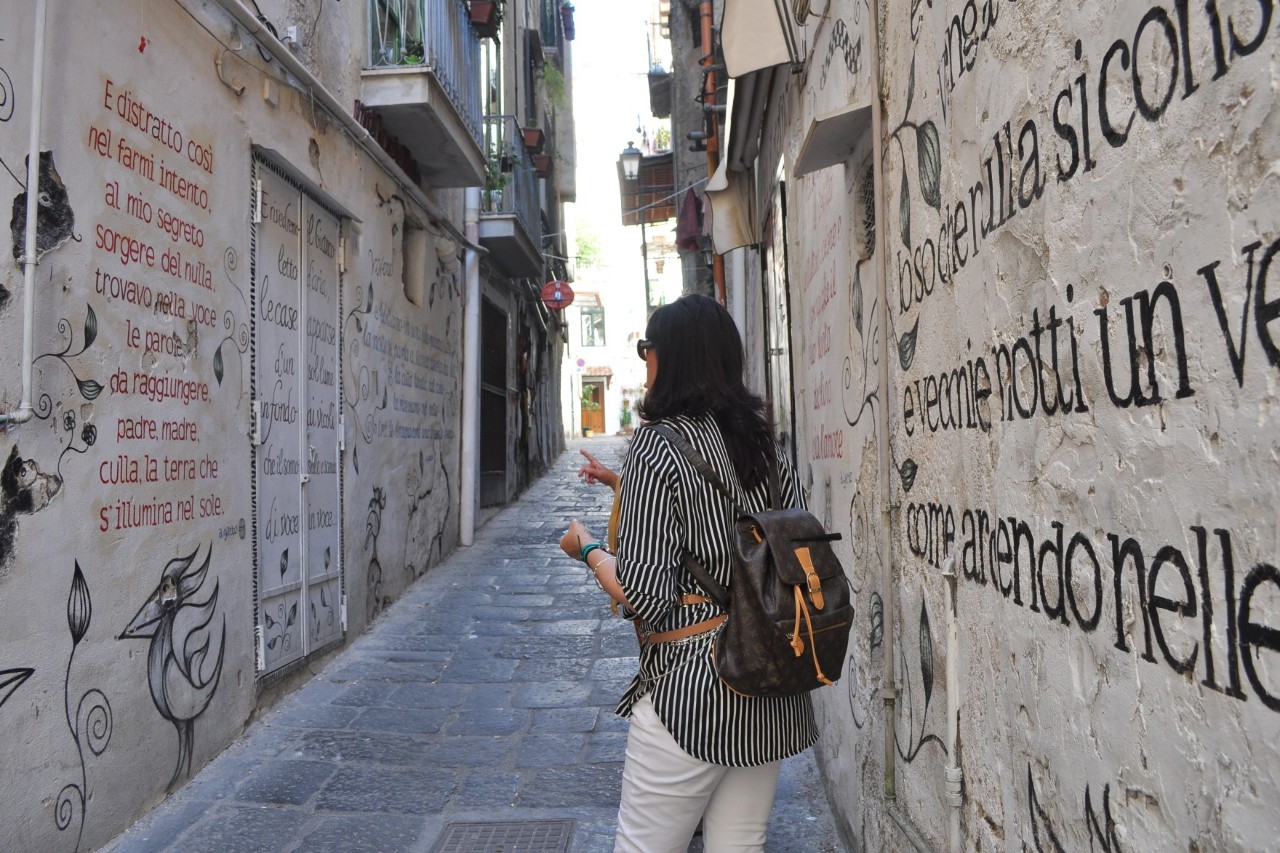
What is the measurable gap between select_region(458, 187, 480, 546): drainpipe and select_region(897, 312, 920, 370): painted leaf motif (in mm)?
7840

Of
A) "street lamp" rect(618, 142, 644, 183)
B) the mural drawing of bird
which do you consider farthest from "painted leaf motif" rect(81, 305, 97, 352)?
"street lamp" rect(618, 142, 644, 183)

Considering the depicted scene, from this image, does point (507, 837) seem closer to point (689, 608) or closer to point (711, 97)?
point (689, 608)

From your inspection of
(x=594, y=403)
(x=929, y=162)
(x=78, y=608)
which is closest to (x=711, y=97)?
(x=78, y=608)

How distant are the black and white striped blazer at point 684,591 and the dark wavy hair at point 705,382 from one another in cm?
9

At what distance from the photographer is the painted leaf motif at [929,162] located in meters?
2.09

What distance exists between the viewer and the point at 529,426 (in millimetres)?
16188

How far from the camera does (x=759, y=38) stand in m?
4.12

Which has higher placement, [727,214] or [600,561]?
[727,214]

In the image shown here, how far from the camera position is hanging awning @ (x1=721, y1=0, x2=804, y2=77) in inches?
158

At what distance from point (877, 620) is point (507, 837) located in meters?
1.70

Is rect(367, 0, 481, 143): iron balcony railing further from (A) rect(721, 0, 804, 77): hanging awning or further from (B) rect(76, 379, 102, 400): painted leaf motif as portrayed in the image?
(B) rect(76, 379, 102, 400): painted leaf motif

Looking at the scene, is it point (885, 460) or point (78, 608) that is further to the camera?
point (78, 608)

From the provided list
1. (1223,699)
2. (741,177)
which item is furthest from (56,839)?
(741,177)

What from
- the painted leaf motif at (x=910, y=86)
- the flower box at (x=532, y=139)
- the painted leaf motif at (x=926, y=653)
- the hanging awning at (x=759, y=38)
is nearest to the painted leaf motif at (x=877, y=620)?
the painted leaf motif at (x=926, y=653)
